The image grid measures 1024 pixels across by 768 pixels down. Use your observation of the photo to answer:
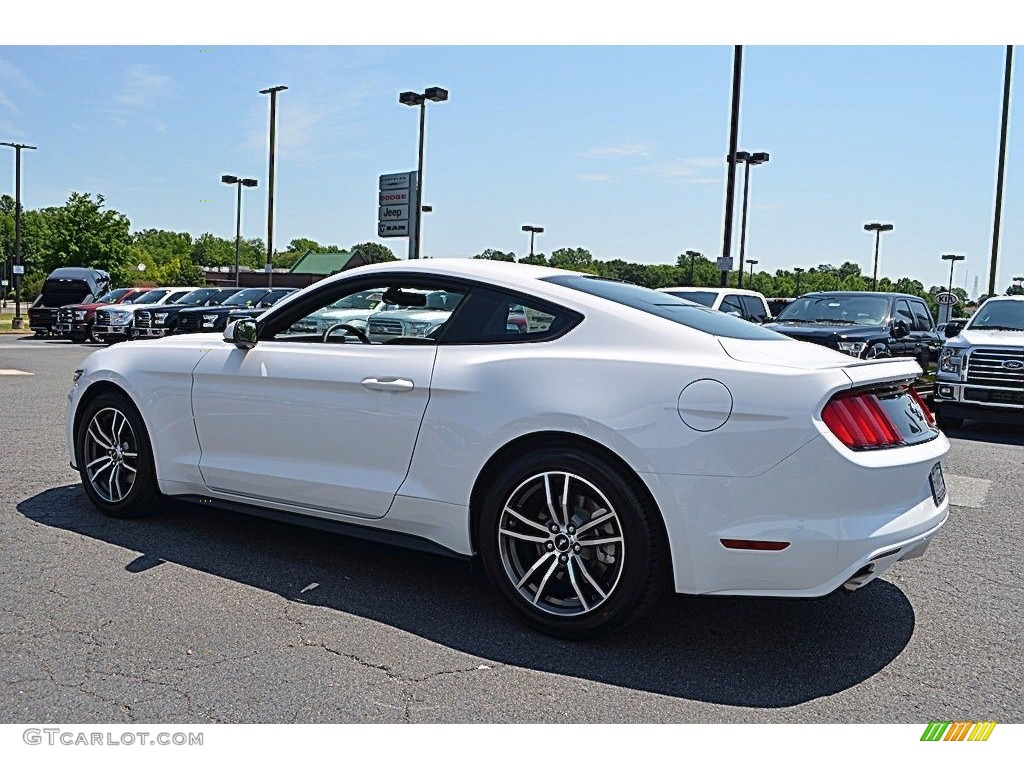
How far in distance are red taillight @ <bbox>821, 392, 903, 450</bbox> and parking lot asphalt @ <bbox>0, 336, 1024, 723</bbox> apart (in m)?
0.88

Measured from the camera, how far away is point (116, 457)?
5363mm

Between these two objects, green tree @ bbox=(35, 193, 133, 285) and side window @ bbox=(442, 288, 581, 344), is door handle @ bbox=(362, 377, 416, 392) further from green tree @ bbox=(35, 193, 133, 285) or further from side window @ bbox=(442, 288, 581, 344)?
green tree @ bbox=(35, 193, 133, 285)

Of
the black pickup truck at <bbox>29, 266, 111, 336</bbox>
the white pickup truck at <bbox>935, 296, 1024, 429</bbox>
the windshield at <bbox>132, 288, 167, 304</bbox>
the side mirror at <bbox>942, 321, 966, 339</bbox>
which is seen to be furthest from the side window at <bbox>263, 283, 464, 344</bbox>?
the windshield at <bbox>132, 288, 167, 304</bbox>

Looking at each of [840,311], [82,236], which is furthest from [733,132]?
[82,236]

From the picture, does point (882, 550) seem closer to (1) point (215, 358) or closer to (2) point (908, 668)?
(2) point (908, 668)

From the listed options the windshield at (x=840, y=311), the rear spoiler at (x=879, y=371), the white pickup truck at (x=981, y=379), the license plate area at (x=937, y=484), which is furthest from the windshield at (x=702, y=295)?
the license plate area at (x=937, y=484)

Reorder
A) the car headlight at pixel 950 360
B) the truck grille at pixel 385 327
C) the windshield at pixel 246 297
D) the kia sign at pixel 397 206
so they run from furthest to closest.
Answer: the windshield at pixel 246 297 → the kia sign at pixel 397 206 → the car headlight at pixel 950 360 → the truck grille at pixel 385 327

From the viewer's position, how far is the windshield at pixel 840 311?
1248cm

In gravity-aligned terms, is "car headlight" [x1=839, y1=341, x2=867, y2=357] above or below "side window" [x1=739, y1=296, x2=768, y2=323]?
below

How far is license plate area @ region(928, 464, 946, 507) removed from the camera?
3739mm

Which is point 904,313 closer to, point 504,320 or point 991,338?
point 991,338

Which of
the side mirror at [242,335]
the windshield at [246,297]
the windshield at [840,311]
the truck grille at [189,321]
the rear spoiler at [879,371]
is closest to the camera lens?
the rear spoiler at [879,371]
